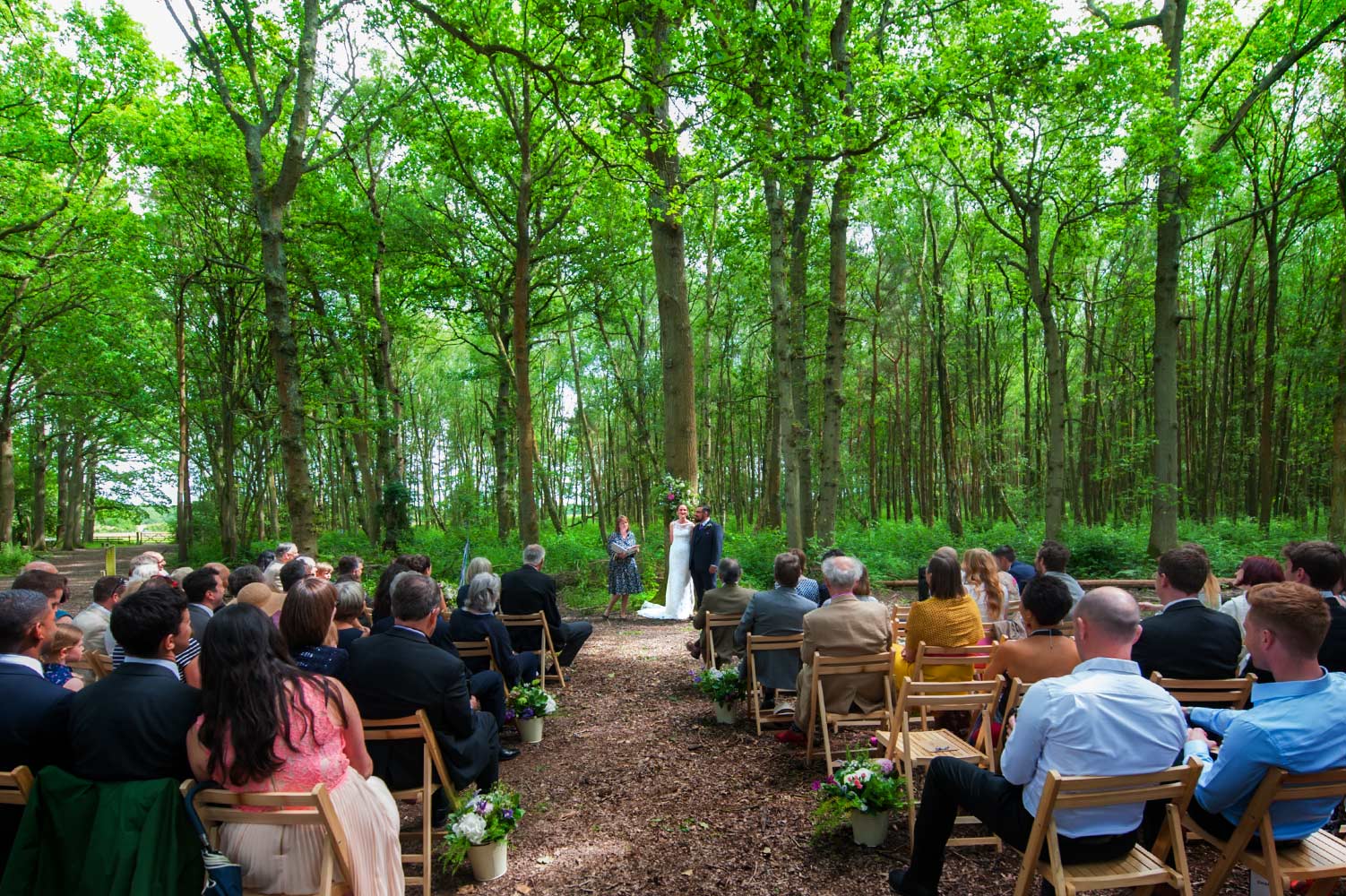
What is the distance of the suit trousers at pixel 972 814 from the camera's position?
247cm

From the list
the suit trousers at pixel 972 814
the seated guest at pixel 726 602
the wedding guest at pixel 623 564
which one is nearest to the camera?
the suit trousers at pixel 972 814

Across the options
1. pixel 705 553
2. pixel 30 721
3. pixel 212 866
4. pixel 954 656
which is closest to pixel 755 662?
pixel 954 656

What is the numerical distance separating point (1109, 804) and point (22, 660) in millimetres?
3901

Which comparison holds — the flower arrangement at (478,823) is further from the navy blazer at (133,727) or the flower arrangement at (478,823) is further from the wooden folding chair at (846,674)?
the wooden folding chair at (846,674)

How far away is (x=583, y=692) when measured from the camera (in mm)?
6766

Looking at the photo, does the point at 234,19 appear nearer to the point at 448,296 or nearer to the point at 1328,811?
the point at 448,296

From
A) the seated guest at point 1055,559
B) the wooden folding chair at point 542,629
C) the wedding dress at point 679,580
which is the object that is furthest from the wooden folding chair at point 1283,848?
the wedding dress at point 679,580

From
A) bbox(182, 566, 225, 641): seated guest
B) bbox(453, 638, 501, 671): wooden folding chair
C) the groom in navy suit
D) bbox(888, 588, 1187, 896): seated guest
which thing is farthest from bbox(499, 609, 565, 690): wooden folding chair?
bbox(888, 588, 1187, 896): seated guest

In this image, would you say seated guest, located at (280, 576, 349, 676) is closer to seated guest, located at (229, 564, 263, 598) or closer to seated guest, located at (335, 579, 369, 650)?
seated guest, located at (335, 579, 369, 650)

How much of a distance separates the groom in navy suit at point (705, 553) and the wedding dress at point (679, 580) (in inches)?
26.5

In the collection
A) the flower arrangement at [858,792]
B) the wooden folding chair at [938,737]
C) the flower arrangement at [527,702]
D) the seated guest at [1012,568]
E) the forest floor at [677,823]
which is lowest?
the forest floor at [677,823]

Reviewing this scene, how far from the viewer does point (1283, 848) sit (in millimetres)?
2549

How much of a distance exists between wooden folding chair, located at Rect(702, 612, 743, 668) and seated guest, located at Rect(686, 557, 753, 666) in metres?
0.02

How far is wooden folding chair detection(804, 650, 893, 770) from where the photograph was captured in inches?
168
